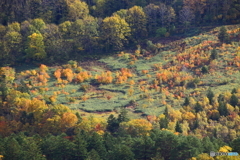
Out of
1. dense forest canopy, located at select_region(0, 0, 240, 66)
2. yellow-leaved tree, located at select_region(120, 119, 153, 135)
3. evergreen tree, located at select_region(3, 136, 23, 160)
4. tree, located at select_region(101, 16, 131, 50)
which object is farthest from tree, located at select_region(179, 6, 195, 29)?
evergreen tree, located at select_region(3, 136, 23, 160)

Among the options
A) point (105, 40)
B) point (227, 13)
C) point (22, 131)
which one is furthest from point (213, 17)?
point (22, 131)

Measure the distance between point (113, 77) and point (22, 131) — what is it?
29.2 metres

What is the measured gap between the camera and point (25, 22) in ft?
432

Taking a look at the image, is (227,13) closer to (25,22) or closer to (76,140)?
(25,22)

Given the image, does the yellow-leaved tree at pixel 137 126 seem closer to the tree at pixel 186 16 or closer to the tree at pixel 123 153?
the tree at pixel 123 153

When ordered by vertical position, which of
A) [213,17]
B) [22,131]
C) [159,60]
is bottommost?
[22,131]

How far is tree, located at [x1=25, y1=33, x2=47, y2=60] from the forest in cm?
25

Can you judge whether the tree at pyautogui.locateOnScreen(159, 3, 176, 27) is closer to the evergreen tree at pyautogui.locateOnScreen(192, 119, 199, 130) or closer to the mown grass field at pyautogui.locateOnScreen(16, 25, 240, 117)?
the mown grass field at pyautogui.locateOnScreen(16, 25, 240, 117)

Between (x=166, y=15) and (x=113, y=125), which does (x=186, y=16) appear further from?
(x=113, y=125)

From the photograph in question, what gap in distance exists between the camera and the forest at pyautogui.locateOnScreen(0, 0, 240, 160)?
3322 inches

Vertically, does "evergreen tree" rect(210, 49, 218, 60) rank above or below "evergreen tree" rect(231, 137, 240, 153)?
above

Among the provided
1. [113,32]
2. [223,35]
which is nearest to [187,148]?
[223,35]

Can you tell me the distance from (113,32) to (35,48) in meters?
20.8

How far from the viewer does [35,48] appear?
4926 inches
